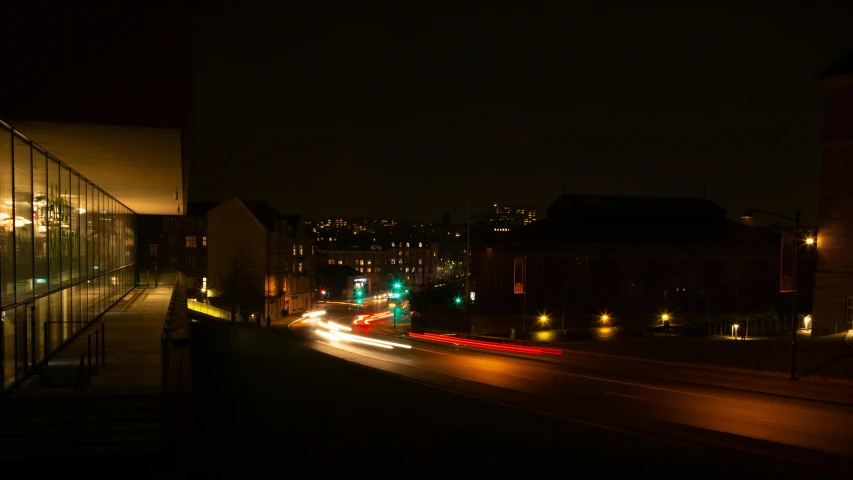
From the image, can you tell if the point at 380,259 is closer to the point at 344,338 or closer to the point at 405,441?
the point at 344,338

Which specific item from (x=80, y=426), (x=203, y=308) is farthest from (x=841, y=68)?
(x=203, y=308)

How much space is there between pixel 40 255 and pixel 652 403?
17075 millimetres

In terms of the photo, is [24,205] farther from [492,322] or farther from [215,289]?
[215,289]

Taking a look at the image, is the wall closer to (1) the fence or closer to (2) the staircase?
(1) the fence

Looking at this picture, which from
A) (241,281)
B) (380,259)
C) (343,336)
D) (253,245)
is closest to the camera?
(343,336)

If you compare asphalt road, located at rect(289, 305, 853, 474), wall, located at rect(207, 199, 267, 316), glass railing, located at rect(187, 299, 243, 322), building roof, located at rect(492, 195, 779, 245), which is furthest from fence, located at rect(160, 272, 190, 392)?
wall, located at rect(207, 199, 267, 316)

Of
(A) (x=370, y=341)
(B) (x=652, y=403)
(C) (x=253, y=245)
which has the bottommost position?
(A) (x=370, y=341)

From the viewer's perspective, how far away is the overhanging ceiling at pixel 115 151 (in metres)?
13.4

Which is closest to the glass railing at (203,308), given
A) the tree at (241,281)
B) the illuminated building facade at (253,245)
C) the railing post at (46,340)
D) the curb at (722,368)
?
the tree at (241,281)

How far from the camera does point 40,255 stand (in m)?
14.8

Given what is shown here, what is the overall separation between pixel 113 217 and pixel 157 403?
23.2 metres

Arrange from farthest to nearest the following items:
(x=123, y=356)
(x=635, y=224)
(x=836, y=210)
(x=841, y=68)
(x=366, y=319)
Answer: (x=366, y=319) < (x=635, y=224) < (x=836, y=210) < (x=841, y=68) < (x=123, y=356)

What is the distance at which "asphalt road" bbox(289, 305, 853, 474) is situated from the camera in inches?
566

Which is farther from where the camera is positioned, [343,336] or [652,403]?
[343,336]
